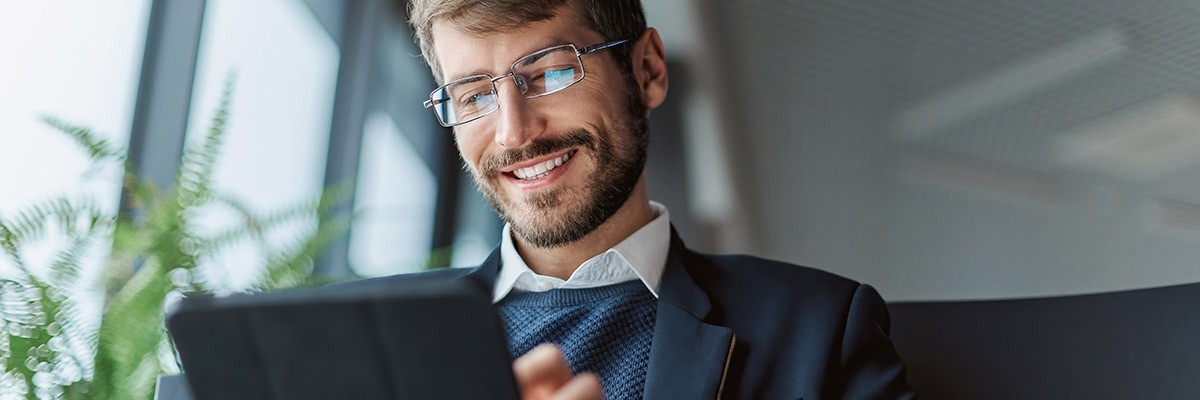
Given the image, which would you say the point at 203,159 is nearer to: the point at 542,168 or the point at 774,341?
the point at 542,168

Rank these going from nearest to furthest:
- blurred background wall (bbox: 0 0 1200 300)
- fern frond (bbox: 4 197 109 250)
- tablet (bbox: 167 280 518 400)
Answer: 1. tablet (bbox: 167 280 518 400)
2. fern frond (bbox: 4 197 109 250)
3. blurred background wall (bbox: 0 0 1200 300)

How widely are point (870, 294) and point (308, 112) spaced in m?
2.47

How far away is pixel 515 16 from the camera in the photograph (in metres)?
1.40

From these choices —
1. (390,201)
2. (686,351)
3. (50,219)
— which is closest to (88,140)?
(50,219)

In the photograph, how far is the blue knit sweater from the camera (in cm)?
133

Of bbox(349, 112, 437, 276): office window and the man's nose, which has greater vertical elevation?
the man's nose

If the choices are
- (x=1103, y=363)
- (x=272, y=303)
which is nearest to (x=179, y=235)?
(x=272, y=303)

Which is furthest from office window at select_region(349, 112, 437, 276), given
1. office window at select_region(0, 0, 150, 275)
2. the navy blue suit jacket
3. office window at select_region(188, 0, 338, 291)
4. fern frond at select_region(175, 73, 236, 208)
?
the navy blue suit jacket

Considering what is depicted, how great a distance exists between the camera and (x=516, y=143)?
138 cm

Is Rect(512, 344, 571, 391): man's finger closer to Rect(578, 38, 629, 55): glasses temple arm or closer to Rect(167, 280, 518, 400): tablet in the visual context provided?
Rect(167, 280, 518, 400): tablet

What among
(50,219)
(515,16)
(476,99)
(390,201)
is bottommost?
(390,201)

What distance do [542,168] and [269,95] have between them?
1862 mm

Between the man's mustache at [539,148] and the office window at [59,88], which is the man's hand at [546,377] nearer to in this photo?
the man's mustache at [539,148]

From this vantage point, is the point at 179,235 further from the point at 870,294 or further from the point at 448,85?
the point at 870,294
